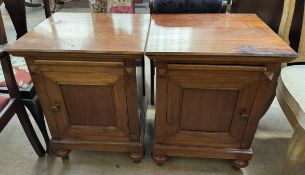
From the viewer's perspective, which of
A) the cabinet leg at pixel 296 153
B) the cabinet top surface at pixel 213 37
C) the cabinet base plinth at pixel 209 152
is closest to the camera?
the cabinet top surface at pixel 213 37

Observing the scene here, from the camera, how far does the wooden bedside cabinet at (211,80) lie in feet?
2.60

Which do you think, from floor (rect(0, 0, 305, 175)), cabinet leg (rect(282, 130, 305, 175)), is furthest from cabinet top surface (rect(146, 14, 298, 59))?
floor (rect(0, 0, 305, 175))

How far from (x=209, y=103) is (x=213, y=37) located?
0.26 m

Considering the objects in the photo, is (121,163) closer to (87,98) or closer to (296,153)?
(87,98)

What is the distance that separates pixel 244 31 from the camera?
0.94m

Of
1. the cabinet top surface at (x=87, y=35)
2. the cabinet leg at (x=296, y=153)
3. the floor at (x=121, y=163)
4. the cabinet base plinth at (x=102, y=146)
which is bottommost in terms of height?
the floor at (x=121, y=163)

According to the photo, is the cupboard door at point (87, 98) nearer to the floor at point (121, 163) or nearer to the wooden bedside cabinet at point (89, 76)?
the wooden bedside cabinet at point (89, 76)

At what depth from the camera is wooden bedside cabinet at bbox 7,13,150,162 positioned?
83 centimetres

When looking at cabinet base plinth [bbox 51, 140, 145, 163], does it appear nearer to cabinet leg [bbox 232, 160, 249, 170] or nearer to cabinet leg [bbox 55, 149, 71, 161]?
cabinet leg [bbox 55, 149, 71, 161]

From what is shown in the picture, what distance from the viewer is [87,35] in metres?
0.92

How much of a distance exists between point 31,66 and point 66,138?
0.41 m

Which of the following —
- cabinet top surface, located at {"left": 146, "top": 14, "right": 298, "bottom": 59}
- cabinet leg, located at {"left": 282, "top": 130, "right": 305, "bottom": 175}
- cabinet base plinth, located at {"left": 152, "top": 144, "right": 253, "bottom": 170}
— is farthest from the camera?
cabinet base plinth, located at {"left": 152, "top": 144, "right": 253, "bottom": 170}

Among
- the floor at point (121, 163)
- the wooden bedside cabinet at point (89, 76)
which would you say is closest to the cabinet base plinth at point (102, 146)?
the wooden bedside cabinet at point (89, 76)

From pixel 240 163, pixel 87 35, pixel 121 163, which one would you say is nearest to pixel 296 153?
pixel 240 163
